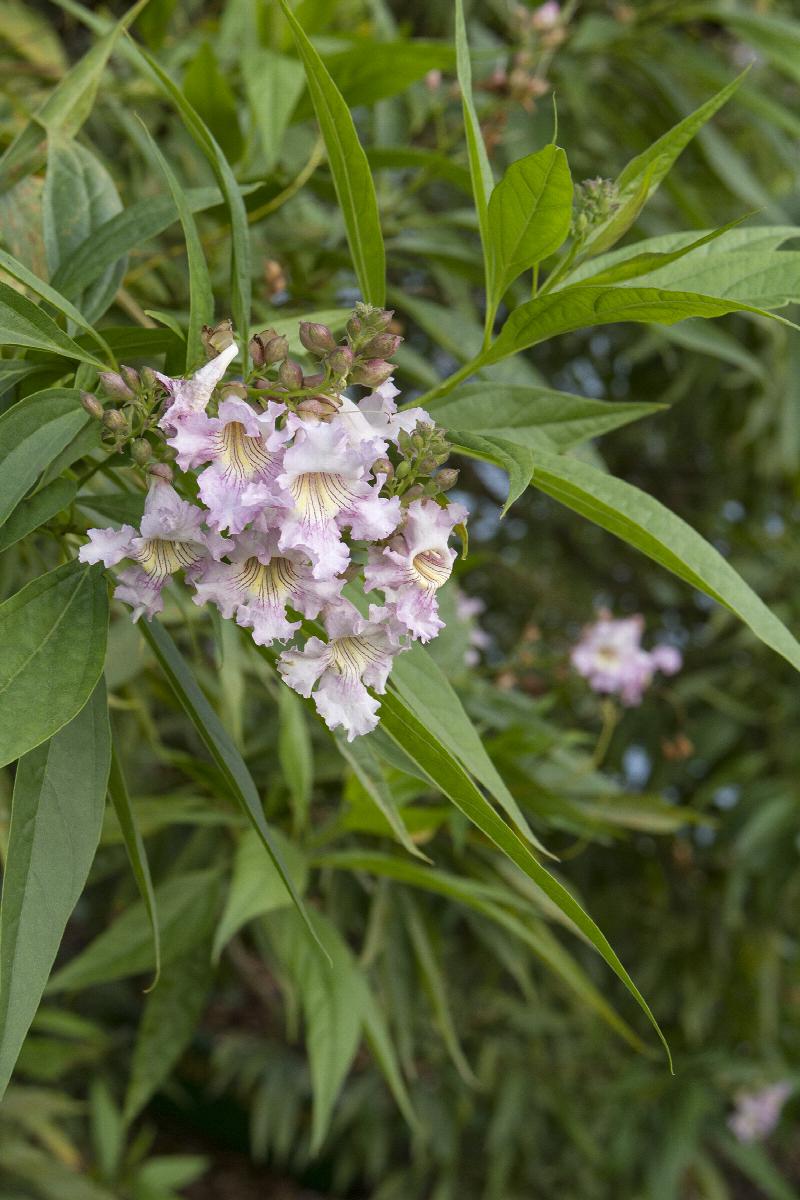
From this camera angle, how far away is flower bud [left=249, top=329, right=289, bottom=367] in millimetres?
616

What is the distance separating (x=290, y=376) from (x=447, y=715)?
0.68ft

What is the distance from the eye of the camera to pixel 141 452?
61cm

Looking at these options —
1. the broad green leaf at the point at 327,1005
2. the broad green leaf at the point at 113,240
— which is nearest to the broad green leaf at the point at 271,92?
the broad green leaf at the point at 113,240

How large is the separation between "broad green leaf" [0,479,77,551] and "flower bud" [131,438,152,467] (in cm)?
5

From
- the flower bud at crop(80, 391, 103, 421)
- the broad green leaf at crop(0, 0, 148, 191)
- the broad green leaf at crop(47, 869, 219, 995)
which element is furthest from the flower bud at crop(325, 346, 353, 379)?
the broad green leaf at crop(47, 869, 219, 995)

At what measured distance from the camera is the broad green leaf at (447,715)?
0.68m

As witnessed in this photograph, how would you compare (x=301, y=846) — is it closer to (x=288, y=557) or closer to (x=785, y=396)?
(x=288, y=557)

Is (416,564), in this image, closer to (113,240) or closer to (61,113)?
(113,240)

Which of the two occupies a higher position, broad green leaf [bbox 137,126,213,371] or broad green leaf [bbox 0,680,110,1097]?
broad green leaf [bbox 137,126,213,371]

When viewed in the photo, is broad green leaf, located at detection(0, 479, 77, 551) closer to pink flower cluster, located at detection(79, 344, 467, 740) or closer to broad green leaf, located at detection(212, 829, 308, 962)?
pink flower cluster, located at detection(79, 344, 467, 740)

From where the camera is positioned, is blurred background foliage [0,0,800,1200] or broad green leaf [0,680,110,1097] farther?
blurred background foliage [0,0,800,1200]

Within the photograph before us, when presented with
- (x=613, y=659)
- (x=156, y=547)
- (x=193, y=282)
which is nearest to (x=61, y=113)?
(x=193, y=282)

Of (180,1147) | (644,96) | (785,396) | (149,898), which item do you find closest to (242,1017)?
(180,1147)

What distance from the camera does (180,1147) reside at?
157 inches
